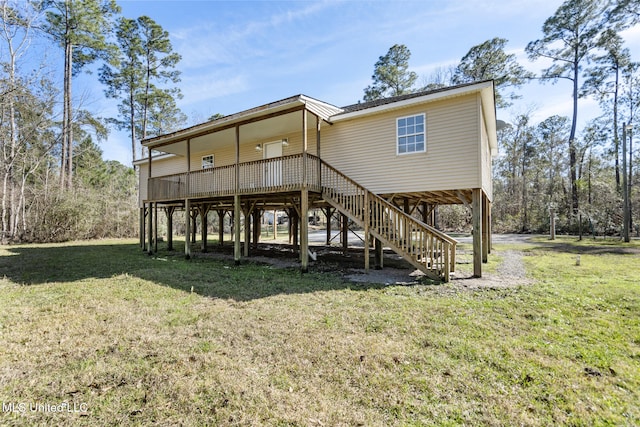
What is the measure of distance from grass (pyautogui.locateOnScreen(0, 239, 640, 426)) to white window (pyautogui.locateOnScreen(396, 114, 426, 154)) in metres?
4.32

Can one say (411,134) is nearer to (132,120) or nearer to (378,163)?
(378,163)

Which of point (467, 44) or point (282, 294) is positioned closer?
point (282, 294)

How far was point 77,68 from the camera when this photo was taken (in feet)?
69.8

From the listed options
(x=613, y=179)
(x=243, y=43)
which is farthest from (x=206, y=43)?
(x=613, y=179)

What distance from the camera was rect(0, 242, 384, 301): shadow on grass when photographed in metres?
6.82

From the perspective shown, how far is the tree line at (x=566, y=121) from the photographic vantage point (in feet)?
70.1

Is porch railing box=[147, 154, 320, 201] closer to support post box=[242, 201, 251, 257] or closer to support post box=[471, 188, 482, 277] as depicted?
support post box=[242, 201, 251, 257]

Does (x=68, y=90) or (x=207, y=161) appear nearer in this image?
(x=207, y=161)

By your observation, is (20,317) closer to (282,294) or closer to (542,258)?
(282,294)

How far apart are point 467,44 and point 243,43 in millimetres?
19907

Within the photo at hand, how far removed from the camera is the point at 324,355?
3570 mm

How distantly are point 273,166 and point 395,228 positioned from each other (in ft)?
15.3

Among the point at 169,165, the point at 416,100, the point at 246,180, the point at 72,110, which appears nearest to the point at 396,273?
the point at 416,100

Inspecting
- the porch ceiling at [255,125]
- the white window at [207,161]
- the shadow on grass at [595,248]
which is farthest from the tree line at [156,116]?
the white window at [207,161]
